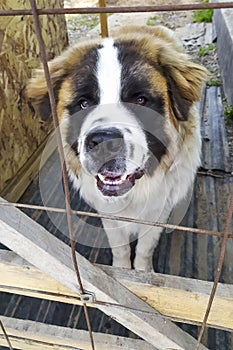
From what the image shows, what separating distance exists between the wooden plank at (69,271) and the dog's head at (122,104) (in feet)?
1.23

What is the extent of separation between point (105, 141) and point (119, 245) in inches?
31.8

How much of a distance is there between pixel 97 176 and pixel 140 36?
0.75m

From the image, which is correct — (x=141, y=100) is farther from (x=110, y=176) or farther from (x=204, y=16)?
(x=204, y=16)

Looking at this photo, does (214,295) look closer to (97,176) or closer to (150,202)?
(97,176)

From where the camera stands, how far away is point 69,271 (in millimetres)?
1116

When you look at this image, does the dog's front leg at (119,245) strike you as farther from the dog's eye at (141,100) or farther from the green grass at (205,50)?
the green grass at (205,50)

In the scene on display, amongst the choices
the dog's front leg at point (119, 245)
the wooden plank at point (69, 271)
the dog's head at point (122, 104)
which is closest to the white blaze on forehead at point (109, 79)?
the dog's head at point (122, 104)

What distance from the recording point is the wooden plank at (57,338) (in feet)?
4.42

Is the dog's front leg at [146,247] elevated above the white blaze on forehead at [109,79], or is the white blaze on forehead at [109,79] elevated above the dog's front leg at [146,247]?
the white blaze on forehead at [109,79]

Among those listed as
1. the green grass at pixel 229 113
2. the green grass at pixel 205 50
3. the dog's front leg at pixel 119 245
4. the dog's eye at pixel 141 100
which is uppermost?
the green grass at pixel 205 50

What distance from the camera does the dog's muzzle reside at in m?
1.30

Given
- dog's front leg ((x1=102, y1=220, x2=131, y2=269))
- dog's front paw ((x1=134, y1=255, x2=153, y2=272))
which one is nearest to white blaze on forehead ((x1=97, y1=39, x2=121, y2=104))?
dog's front leg ((x1=102, y1=220, x2=131, y2=269))

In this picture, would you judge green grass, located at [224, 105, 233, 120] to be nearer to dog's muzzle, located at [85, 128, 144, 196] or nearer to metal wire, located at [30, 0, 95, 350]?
dog's muzzle, located at [85, 128, 144, 196]

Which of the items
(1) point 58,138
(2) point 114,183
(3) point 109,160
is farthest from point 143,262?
(1) point 58,138
